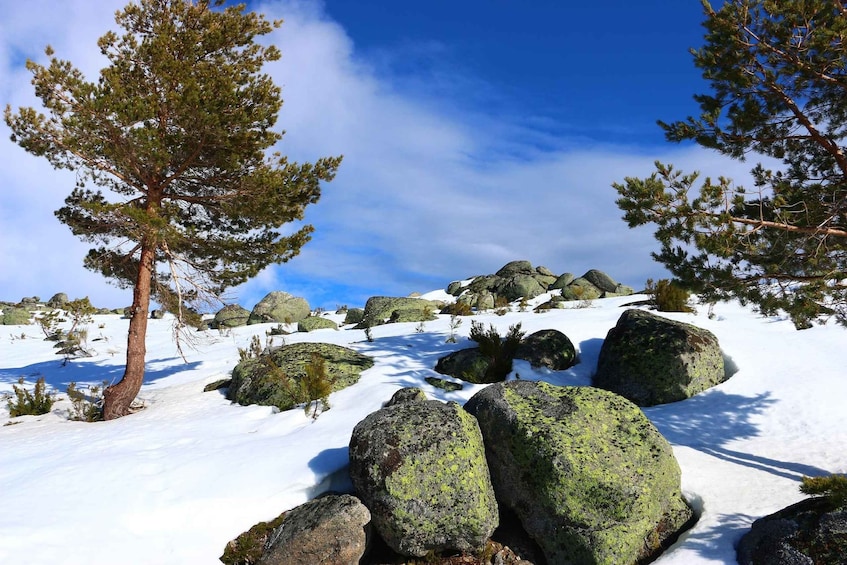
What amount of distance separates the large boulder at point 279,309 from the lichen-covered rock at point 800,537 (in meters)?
22.6

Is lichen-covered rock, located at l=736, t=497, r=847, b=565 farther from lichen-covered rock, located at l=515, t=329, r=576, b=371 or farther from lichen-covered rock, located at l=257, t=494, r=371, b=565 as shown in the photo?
lichen-covered rock, located at l=515, t=329, r=576, b=371

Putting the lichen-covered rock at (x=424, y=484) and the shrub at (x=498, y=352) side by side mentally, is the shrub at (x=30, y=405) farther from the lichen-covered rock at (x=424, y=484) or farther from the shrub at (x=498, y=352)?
the shrub at (x=498, y=352)

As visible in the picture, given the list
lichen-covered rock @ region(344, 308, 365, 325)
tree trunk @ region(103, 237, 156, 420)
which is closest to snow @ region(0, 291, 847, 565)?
tree trunk @ region(103, 237, 156, 420)

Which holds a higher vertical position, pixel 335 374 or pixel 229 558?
pixel 335 374

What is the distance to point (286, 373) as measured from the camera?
1100cm

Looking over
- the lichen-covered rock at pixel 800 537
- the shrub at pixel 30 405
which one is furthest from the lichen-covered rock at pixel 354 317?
the lichen-covered rock at pixel 800 537

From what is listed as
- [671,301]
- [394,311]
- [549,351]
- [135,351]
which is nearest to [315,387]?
[135,351]

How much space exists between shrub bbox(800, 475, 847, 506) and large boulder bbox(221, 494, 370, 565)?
5.40 metres

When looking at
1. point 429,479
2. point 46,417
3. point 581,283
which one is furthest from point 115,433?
point 581,283

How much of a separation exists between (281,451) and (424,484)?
279 centimetres

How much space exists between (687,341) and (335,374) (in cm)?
800

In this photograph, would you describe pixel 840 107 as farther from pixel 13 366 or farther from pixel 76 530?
pixel 13 366

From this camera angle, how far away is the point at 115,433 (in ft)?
29.9

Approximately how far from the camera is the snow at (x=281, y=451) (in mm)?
5918
